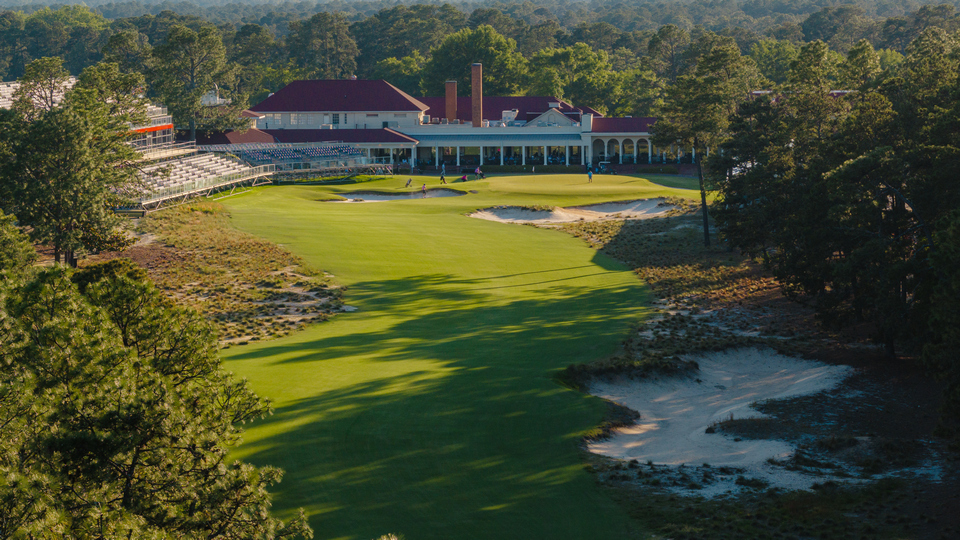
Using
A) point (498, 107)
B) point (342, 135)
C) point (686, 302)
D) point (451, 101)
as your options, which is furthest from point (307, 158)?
point (686, 302)

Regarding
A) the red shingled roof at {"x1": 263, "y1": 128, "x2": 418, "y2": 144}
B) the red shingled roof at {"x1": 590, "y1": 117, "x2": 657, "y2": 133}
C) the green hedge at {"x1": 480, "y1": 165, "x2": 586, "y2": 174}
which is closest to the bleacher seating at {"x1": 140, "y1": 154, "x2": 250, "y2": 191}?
the red shingled roof at {"x1": 263, "y1": 128, "x2": 418, "y2": 144}

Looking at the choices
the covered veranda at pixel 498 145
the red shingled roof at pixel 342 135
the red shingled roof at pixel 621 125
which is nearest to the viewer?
the red shingled roof at pixel 342 135

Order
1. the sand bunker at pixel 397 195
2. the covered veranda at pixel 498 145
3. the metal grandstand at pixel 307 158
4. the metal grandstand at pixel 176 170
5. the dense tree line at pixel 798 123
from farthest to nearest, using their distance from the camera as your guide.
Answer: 1. the covered veranda at pixel 498 145
2. the metal grandstand at pixel 307 158
3. the sand bunker at pixel 397 195
4. the metal grandstand at pixel 176 170
5. the dense tree line at pixel 798 123

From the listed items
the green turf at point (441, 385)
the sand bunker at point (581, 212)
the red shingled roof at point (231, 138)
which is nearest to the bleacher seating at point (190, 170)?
the green turf at point (441, 385)

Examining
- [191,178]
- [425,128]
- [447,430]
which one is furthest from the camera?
[425,128]

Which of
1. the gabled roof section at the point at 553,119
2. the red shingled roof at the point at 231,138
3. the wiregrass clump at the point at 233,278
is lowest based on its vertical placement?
the wiregrass clump at the point at 233,278

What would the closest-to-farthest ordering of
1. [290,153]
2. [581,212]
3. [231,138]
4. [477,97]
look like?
[581,212]
[290,153]
[231,138]
[477,97]

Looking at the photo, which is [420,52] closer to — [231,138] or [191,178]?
[231,138]

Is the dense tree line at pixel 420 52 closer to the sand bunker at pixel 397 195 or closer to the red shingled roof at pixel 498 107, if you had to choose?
the red shingled roof at pixel 498 107
